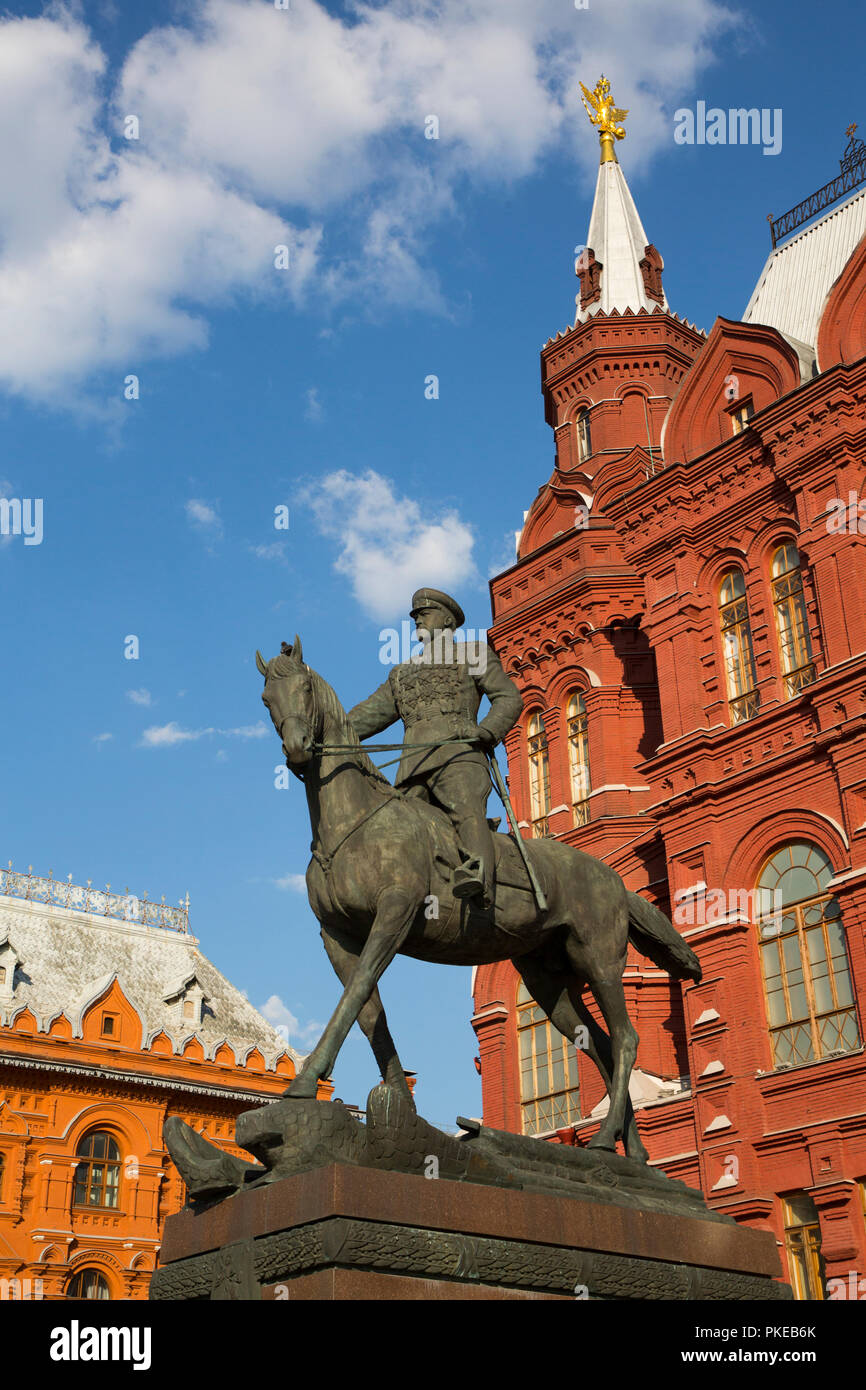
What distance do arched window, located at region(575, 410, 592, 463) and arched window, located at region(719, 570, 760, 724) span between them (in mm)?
9136

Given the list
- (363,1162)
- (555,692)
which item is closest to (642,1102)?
(555,692)

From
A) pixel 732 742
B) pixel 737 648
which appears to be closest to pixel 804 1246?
pixel 732 742

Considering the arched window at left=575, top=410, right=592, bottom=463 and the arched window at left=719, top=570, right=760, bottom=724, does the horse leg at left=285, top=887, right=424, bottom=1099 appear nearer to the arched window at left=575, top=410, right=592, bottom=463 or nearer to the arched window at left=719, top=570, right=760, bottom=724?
the arched window at left=719, top=570, right=760, bottom=724

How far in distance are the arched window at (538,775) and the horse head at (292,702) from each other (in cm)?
2079

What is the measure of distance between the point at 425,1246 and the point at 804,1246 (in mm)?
16232

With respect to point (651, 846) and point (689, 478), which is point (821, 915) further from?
point (689, 478)

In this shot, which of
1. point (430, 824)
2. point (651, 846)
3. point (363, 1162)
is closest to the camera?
point (363, 1162)

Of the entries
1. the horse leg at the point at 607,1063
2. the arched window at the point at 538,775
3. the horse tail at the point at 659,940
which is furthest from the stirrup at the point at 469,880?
the arched window at the point at 538,775

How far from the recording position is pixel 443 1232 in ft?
25.4

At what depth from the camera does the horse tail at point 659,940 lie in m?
10.8

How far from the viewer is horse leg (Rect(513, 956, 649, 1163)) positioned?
33.9 feet

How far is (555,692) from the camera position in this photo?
101 feet

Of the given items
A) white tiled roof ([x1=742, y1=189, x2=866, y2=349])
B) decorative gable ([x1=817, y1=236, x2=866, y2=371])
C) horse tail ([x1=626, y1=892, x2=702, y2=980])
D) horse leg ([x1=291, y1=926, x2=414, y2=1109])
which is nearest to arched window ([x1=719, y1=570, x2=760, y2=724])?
decorative gable ([x1=817, y1=236, x2=866, y2=371])
